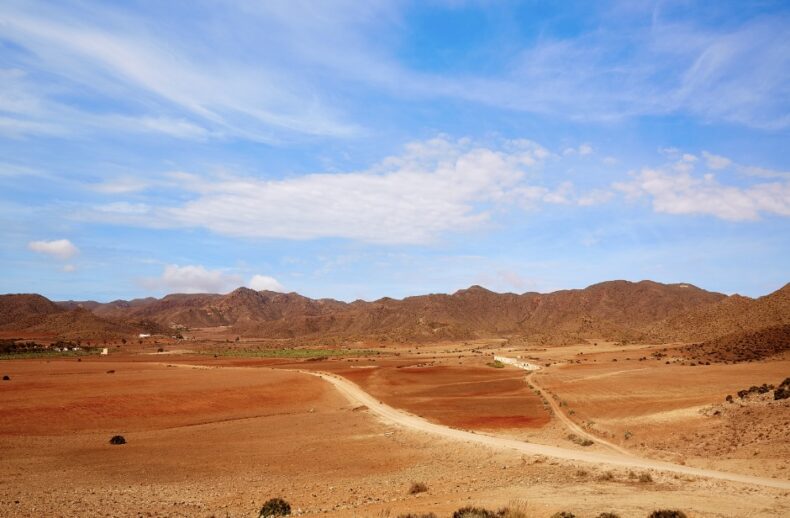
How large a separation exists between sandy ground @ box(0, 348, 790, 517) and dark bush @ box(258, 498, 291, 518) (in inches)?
28.8

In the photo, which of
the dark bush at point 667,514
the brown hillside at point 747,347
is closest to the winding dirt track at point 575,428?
the dark bush at point 667,514

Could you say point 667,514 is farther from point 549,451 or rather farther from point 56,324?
point 56,324

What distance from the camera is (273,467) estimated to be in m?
24.0

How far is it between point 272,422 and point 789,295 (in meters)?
79.8

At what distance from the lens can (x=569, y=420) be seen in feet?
112

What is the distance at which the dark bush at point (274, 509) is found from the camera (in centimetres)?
1636

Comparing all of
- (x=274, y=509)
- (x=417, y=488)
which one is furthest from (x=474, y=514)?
(x=274, y=509)

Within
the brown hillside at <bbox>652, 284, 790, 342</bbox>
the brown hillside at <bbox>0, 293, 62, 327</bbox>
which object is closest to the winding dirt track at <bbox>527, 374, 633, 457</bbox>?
the brown hillside at <bbox>652, 284, 790, 342</bbox>

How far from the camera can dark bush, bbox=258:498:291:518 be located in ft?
53.7

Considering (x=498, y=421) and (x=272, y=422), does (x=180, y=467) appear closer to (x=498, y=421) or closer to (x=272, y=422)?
(x=272, y=422)

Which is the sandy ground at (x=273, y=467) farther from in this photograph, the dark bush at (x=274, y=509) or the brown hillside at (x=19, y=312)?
the brown hillside at (x=19, y=312)

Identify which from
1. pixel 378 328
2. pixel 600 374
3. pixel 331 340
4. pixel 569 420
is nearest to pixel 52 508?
pixel 569 420

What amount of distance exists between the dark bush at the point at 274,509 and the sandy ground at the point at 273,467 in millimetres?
732

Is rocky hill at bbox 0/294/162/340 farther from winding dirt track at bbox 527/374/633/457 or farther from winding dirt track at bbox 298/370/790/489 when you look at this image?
winding dirt track at bbox 527/374/633/457
